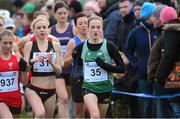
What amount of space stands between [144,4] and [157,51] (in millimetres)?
2075

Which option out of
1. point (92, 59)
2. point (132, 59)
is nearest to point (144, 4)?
point (132, 59)

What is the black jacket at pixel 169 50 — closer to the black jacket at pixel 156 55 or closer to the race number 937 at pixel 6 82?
the black jacket at pixel 156 55

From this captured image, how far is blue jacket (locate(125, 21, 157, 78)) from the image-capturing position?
12969 millimetres

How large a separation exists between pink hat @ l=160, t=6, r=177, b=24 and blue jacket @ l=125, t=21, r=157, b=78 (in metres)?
1.53

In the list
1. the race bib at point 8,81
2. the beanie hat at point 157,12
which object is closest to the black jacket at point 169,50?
the beanie hat at point 157,12

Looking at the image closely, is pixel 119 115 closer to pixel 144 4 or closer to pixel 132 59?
pixel 132 59

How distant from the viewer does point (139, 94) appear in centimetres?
1309

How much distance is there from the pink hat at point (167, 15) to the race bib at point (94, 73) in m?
1.32

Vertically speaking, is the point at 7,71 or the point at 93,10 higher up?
the point at 93,10

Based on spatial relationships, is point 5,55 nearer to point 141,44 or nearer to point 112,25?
point 141,44

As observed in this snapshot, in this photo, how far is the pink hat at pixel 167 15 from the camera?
11.2 m

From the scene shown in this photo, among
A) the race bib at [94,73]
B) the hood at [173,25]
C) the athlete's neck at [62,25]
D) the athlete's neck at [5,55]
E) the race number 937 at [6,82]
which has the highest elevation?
the hood at [173,25]

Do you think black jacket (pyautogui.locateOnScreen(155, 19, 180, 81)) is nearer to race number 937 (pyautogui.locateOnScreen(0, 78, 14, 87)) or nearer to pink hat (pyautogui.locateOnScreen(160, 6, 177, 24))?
pink hat (pyautogui.locateOnScreen(160, 6, 177, 24))

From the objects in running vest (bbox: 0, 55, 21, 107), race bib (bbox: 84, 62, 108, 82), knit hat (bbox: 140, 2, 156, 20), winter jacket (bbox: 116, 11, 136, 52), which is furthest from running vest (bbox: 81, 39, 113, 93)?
winter jacket (bbox: 116, 11, 136, 52)
